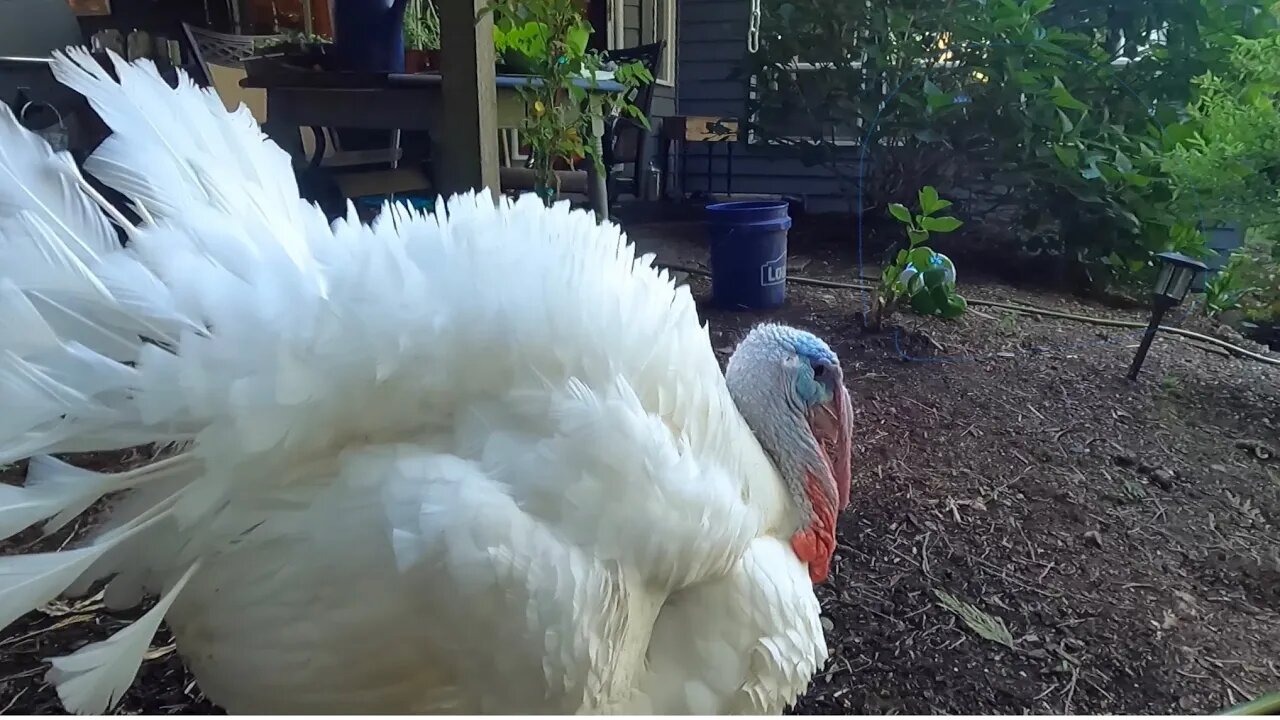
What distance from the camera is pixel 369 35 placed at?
2.05 meters

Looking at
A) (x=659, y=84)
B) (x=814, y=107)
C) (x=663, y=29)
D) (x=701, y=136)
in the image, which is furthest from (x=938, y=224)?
(x=663, y=29)

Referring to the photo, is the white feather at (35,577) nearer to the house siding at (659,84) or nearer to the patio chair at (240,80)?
the patio chair at (240,80)

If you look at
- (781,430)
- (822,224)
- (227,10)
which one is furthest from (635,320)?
(822,224)

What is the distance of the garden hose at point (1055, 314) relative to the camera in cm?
246

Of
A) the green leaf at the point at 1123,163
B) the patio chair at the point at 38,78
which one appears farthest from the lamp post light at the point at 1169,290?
the patio chair at the point at 38,78

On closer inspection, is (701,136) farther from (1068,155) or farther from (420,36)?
(420,36)

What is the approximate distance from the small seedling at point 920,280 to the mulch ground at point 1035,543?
0.11 meters

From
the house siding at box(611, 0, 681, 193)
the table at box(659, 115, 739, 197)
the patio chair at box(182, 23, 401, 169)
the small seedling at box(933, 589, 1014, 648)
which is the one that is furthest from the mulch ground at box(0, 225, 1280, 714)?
the house siding at box(611, 0, 681, 193)

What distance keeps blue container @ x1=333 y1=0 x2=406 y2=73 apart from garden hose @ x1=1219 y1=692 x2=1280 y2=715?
6.83 ft

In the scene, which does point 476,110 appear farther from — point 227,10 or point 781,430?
point 227,10

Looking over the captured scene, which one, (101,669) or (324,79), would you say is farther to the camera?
(324,79)

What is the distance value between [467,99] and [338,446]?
1.08 metres

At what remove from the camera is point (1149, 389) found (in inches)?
86.9

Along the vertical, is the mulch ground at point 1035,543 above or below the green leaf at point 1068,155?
below
